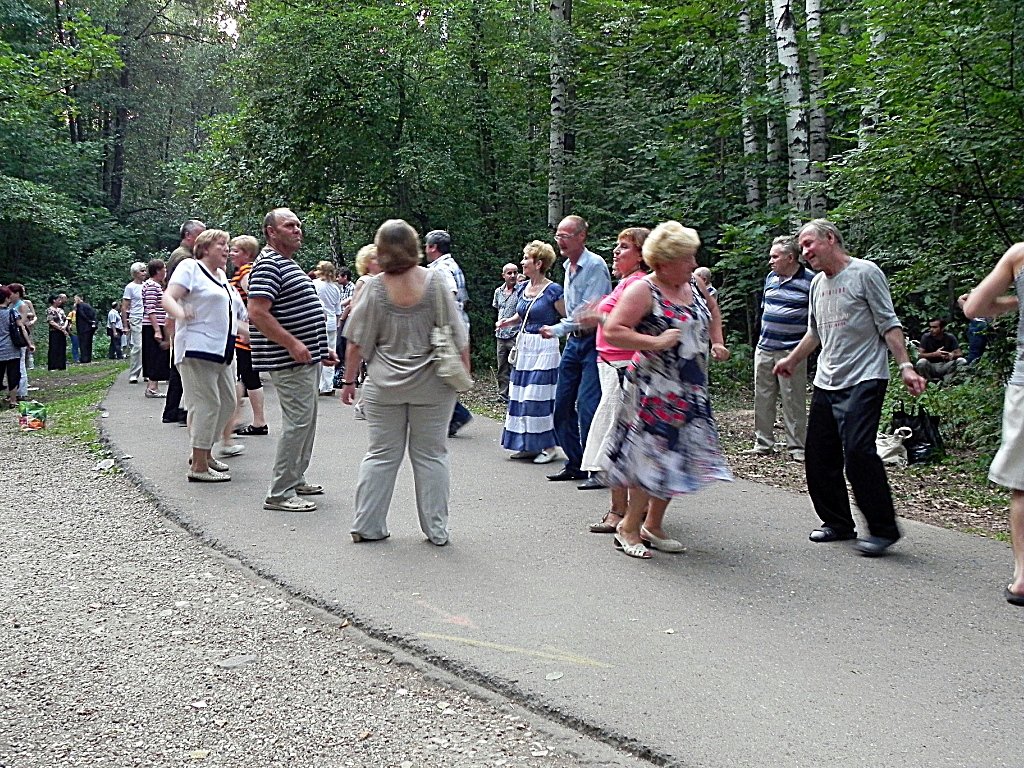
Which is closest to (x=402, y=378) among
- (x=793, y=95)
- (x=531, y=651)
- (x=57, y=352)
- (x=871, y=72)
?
(x=531, y=651)

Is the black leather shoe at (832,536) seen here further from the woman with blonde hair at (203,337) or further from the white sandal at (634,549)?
the woman with blonde hair at (203,337)

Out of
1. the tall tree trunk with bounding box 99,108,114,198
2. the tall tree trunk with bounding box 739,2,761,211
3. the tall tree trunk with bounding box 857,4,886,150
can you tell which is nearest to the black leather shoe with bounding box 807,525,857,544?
the tall tree trunk with bounding box 857,4,886,150

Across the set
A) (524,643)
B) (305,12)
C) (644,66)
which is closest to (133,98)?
(305,12)

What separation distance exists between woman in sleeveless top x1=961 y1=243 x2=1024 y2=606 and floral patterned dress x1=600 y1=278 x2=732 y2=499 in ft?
4.67

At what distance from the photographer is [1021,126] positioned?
29.1ft

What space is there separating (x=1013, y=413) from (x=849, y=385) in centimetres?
111

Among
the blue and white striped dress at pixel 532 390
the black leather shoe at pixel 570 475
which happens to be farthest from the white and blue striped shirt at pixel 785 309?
the black leather shoe at pixel 570 475

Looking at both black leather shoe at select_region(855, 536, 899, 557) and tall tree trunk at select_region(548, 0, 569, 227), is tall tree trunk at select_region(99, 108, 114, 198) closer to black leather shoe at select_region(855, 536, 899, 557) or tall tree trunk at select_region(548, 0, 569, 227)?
tall tree trunk at select_region(548, 0, 569, 227)

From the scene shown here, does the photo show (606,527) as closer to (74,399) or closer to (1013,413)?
(1013,413)

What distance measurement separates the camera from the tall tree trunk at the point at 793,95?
573 inches

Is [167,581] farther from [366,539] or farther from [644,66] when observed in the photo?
[644,66]

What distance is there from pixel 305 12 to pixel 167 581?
671 inches

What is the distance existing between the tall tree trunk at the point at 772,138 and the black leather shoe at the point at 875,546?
1067cm

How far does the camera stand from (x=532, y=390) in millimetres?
9508
